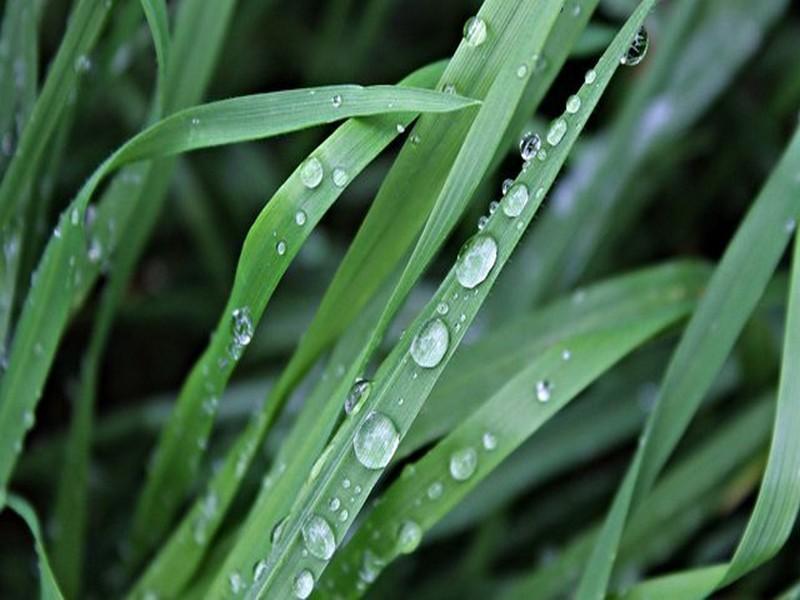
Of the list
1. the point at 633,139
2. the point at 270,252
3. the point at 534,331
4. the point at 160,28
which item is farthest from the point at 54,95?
the point at 633,139

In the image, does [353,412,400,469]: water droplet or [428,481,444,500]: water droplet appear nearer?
[353,412,400,469]: water droplet

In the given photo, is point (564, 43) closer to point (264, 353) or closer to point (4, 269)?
point (4, 269)

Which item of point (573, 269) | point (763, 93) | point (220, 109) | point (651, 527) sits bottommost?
point (651, 527)

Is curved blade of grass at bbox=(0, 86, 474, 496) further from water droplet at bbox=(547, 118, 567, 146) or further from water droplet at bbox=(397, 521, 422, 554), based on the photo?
water droplet at bbox=(397, 521, 422, 554)

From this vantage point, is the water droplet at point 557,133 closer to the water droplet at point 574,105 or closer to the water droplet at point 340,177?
the water droplet at point 574,105

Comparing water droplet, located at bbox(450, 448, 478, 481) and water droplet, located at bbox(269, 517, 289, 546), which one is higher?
water droplet, located at bbox(450, 448, 478, 481)

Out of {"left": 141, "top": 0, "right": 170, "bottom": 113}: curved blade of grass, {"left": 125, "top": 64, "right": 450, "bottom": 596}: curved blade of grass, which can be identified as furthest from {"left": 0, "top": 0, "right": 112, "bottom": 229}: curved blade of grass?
{"left": 125, "top": 64, "right": 450, "bottom": 596}: curved blade of grass

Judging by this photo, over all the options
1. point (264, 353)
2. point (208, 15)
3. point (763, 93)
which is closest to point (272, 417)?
point (208, 15)

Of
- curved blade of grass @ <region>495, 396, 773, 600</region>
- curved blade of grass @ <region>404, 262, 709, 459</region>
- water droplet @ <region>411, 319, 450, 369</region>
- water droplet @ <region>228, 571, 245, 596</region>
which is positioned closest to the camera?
water droplet @ <region>411, 319, 450, 369</region>
